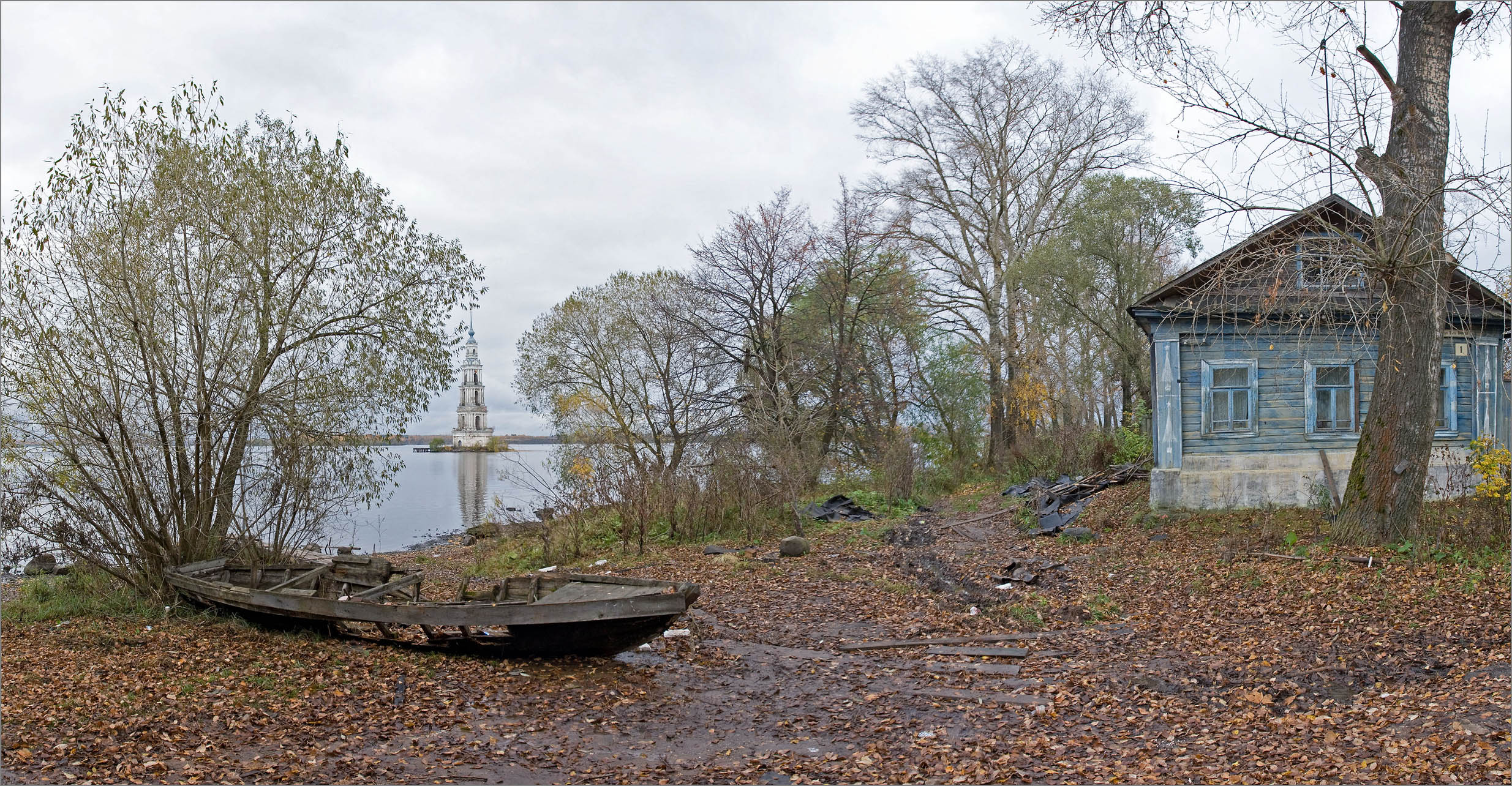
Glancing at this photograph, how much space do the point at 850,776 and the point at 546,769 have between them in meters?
2.05

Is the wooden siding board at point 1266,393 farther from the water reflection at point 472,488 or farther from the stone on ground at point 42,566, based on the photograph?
the water reflection at point 472,488

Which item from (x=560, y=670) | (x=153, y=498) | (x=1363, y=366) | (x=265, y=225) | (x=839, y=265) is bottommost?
(x=560, y=670)

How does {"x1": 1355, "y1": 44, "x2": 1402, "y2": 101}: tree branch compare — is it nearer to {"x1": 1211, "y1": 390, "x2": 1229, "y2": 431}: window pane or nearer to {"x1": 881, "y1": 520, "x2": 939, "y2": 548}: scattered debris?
{"x1": 1211, "y1": 390, "x2": 1229, "y2": 431}: window pane

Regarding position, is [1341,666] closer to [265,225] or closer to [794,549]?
[794,549]

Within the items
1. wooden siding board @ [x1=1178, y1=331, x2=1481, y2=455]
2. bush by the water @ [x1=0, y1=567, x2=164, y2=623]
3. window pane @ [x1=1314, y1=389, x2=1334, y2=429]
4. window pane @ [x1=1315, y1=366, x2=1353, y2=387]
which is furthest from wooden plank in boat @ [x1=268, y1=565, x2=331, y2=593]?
window pane @ [x1=1315, y1=366, x2=1353, y2=387]

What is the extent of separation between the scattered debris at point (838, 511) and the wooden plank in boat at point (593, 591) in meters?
10.3

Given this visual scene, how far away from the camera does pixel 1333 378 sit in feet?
51.9

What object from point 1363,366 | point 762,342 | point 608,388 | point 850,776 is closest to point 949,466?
point 762,342

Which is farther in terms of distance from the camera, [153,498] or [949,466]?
[949,466]

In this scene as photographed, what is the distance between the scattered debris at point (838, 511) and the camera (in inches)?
788

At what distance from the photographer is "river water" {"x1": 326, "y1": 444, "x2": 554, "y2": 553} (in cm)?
1839

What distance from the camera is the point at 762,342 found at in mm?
26188

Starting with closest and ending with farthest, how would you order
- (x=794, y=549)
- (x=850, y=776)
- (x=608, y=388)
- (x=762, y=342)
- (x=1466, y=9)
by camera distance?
(x=850, y=776) < (x=1466, y=9) < (x=794, y=549) < (x=762, y=342) < (x=608, y=388)

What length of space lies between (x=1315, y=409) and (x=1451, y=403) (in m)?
2.43
